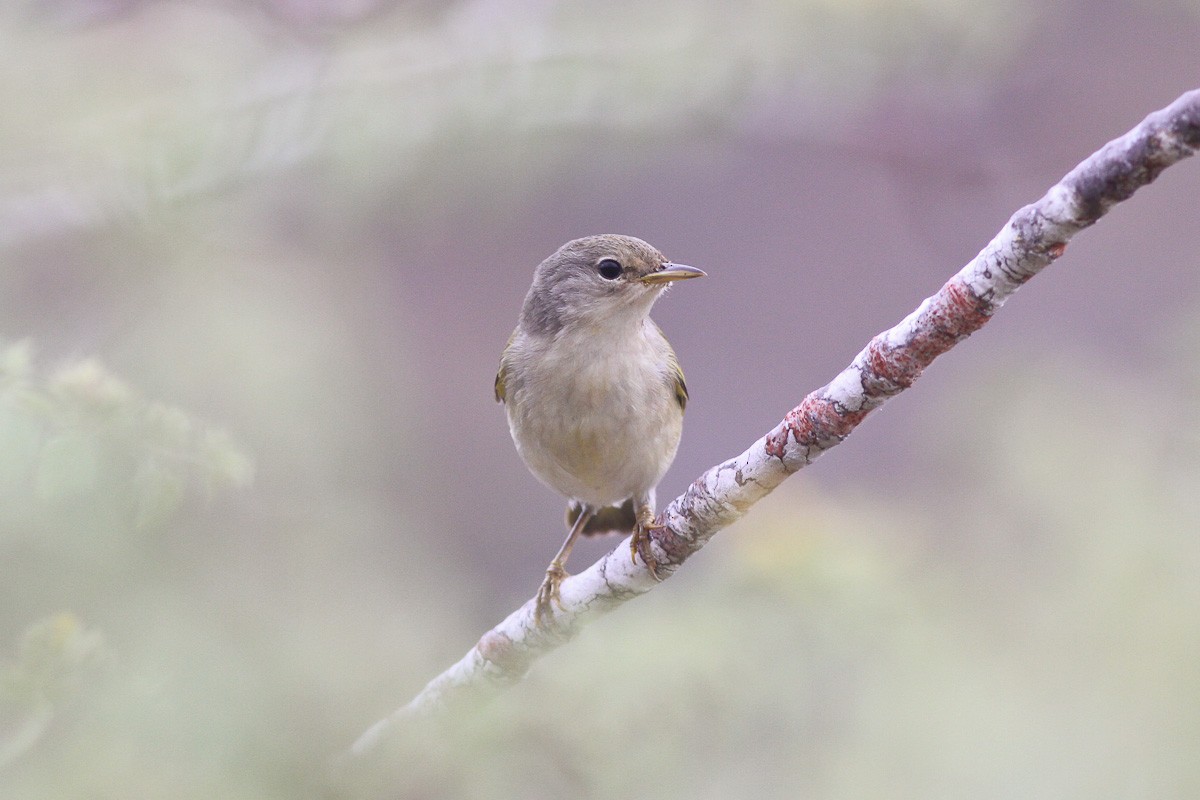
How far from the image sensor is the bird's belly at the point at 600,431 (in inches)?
118

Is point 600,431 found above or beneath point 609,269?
beneath

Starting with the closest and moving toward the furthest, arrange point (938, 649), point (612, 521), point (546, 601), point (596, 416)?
point (546, 601) → point (596, 416) → point (612, 521) → point (938, 649)

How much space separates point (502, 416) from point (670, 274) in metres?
4.18

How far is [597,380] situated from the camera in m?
3.01

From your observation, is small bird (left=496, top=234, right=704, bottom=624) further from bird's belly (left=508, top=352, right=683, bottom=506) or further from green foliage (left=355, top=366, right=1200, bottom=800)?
green foliage (left=355, top=366, right=1200, bottom=800)

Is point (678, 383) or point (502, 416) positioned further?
point (502, 416)

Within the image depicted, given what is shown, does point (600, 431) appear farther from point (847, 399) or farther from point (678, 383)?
point (847, 399)

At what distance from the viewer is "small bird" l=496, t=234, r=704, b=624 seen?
3.01 m

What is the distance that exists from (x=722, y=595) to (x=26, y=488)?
2.38m

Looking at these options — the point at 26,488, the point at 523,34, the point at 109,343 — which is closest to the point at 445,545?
the point at 109,343

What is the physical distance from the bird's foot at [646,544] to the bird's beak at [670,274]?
0.85 meters

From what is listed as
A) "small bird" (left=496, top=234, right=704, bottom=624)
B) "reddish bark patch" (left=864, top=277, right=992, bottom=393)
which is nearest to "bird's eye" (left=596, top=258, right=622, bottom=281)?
"small bird" (left=496, top=234, right=704, bottom=624)

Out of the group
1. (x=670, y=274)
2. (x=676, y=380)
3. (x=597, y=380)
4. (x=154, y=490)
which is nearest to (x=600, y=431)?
(x=597, y=380)

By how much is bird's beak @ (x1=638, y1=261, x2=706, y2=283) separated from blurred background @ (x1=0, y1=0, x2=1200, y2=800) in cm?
120
